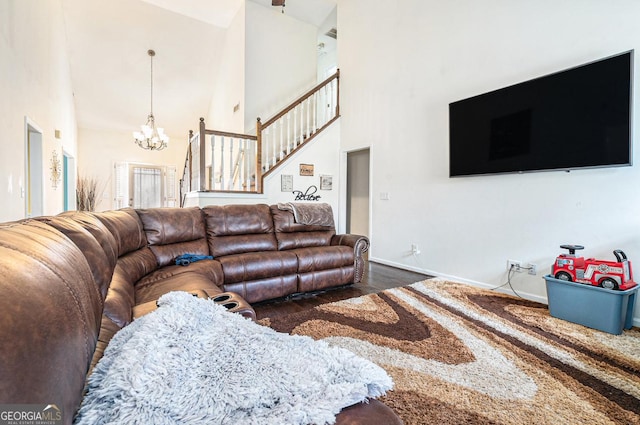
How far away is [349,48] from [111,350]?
5650 millimetres

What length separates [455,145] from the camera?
3.49 metres

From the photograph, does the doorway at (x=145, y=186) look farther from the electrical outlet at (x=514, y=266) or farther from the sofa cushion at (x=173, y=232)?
the electrical outlet at (x=514, y=266)

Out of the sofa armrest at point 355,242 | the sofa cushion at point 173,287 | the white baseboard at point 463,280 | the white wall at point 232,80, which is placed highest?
the white wall at point 232,80

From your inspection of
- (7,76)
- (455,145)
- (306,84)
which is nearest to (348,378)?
(455,145)

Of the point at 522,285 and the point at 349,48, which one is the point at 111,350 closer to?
the point at 522,285

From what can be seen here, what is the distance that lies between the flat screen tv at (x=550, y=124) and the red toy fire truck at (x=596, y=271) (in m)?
0.79

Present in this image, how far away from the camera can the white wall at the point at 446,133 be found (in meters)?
2.52

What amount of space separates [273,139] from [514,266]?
3955 mm

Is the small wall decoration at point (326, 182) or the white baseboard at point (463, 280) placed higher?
the small wall decoration at point (326, 182)

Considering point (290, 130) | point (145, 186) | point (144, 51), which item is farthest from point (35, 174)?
point (145, 186)

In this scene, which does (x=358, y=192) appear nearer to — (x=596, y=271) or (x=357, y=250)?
(x=357, y=250)

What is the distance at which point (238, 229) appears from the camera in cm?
311

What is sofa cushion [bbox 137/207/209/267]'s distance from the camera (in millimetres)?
2576

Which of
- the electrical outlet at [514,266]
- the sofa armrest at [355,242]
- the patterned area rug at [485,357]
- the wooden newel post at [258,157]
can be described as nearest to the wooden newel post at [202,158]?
the wooden newel post at [258,157]
